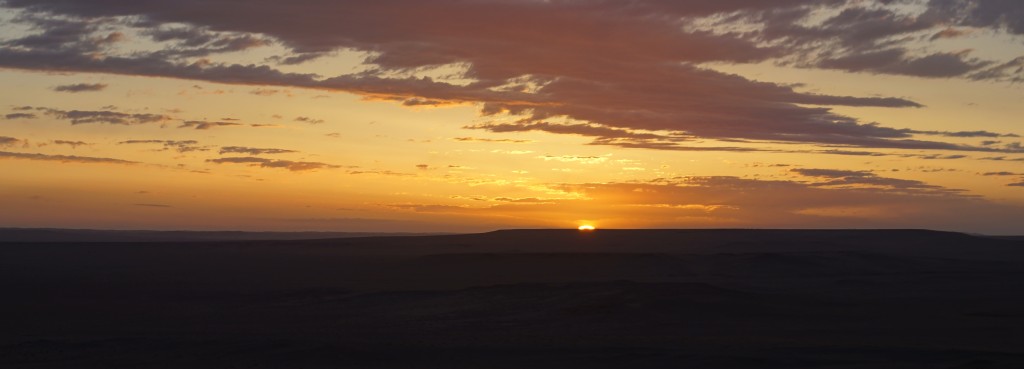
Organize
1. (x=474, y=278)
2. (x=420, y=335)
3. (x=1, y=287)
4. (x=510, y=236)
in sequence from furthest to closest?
1. (x=510, y=236)
2. (x=474, y=278)
3. (x=1, y=287)
4. (x=420, y=335)

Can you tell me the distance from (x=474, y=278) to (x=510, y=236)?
45619 mm

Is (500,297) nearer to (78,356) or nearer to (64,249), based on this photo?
(78,356)

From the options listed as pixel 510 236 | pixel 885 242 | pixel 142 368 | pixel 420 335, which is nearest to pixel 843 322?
pixel 420 335

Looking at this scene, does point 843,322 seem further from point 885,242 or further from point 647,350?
point 885,242

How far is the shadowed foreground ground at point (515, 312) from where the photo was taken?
22.0 meters

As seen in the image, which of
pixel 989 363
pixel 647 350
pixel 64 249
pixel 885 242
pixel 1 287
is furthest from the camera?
pixel 885 242

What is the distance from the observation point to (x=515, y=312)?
31797 mm

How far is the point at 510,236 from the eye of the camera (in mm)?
90688

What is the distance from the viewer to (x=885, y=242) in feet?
250

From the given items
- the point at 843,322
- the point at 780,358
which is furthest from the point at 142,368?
the point at 843,322

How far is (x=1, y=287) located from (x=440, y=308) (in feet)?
61.4

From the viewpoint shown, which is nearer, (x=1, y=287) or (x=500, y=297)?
(x=500, y=297)

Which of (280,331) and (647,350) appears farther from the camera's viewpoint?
(280,331)

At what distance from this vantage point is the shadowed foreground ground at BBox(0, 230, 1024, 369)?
22.0 metres
